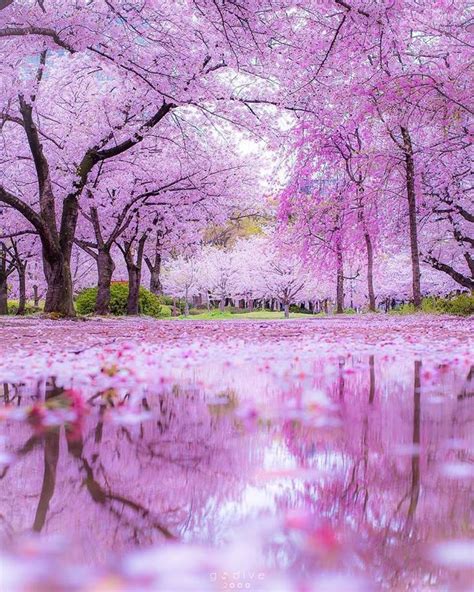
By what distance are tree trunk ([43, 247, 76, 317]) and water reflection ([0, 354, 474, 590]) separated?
983cm

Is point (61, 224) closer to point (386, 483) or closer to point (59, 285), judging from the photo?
point (59, 285)

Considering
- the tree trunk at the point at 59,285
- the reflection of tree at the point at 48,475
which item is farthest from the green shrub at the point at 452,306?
the reflection of tree at the point at 48,475

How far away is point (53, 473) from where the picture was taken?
124 cm

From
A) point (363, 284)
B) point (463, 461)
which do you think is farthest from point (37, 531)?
point (363, 284)

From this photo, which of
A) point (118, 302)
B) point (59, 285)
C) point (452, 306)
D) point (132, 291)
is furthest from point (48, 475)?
point (118, 302)

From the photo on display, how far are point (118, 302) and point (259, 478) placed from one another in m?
21.5

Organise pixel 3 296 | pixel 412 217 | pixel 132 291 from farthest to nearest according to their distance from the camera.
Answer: pixel 3 296 → pixel 132 291 → pixel 412 217

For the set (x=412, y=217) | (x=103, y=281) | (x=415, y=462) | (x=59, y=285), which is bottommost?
(x=415, y=462)

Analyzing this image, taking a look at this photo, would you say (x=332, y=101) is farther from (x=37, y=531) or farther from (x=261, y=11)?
(x=37, y=531)

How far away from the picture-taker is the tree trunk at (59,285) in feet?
38.2

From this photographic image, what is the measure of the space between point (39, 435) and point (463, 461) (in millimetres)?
1201

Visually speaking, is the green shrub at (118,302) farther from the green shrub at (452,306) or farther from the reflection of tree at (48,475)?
the reflection of tree at (48,475)

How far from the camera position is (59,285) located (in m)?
11.8

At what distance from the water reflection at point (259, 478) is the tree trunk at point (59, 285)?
32.3 feet
